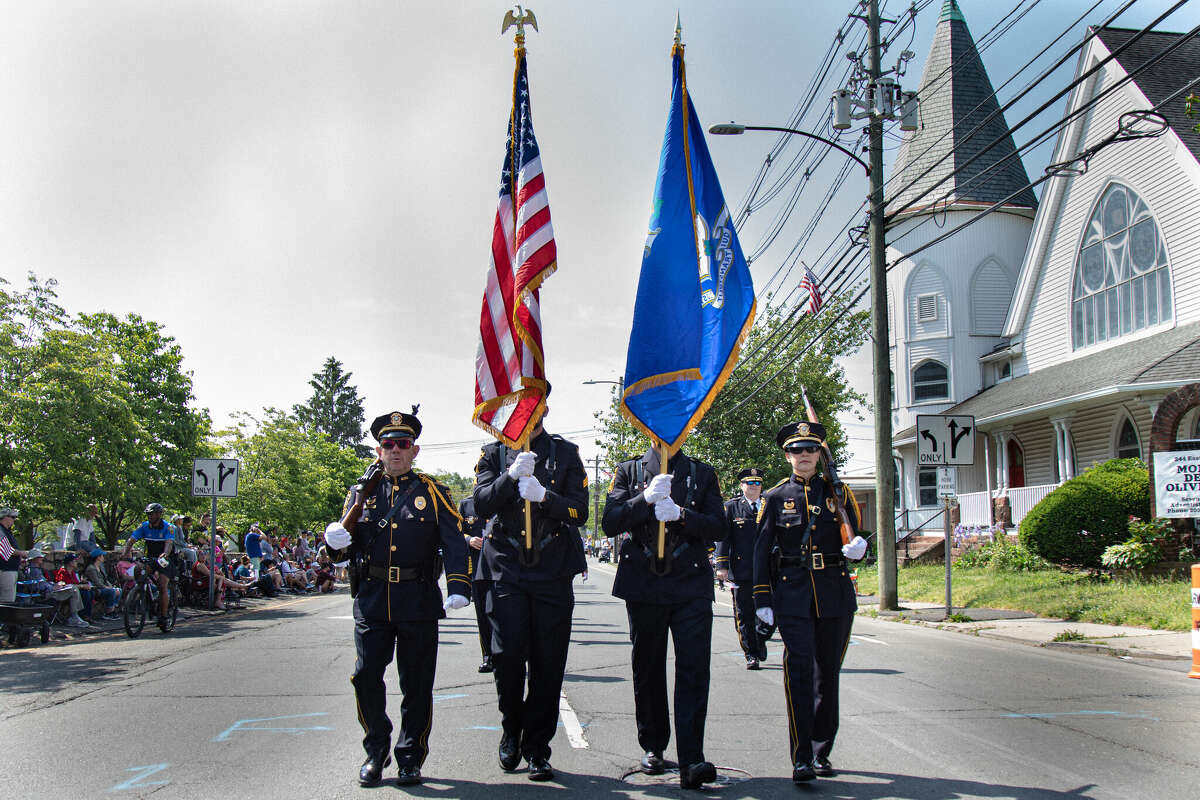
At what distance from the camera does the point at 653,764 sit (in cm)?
561

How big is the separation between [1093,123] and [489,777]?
26.3m

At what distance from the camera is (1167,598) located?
14891mm

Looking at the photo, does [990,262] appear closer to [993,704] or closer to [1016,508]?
[1016,508]

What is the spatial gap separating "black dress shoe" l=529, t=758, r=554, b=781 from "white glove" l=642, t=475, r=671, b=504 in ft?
5.34

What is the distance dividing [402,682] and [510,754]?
765 mm

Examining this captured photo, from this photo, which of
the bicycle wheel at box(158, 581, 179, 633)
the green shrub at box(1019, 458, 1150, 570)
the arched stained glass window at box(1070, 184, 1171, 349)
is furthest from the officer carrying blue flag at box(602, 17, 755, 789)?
the arched stained glass window at box(1070, 184, 1171, 349)

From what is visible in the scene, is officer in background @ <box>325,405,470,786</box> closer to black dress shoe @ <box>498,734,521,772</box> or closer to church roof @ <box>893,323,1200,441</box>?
black dress shoe @ <box>498,734,521,772</box>

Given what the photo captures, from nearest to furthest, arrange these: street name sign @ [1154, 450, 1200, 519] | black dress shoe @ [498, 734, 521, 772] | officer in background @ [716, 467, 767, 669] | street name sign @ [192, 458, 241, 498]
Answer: black dress shoe @ [498, 734, 521, 772], officer in background @ [716, 467, 767, 669], street name sign @ [1154, 450, 1200, 519], street name sign @ [192, 458, 241, 498]

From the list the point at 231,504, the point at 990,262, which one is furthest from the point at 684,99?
the point at 231,504

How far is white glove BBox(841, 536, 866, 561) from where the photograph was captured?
559 centimetres

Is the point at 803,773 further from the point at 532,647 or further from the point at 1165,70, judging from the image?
the point at 1165,70

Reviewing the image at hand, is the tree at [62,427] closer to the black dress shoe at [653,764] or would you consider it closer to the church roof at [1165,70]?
the black dress shoe at [653,764]

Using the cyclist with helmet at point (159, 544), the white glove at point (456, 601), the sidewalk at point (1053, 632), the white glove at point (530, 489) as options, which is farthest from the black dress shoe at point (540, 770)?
the cyclist with helmet at point (159, 544)

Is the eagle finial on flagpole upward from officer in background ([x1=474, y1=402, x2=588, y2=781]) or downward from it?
upward
